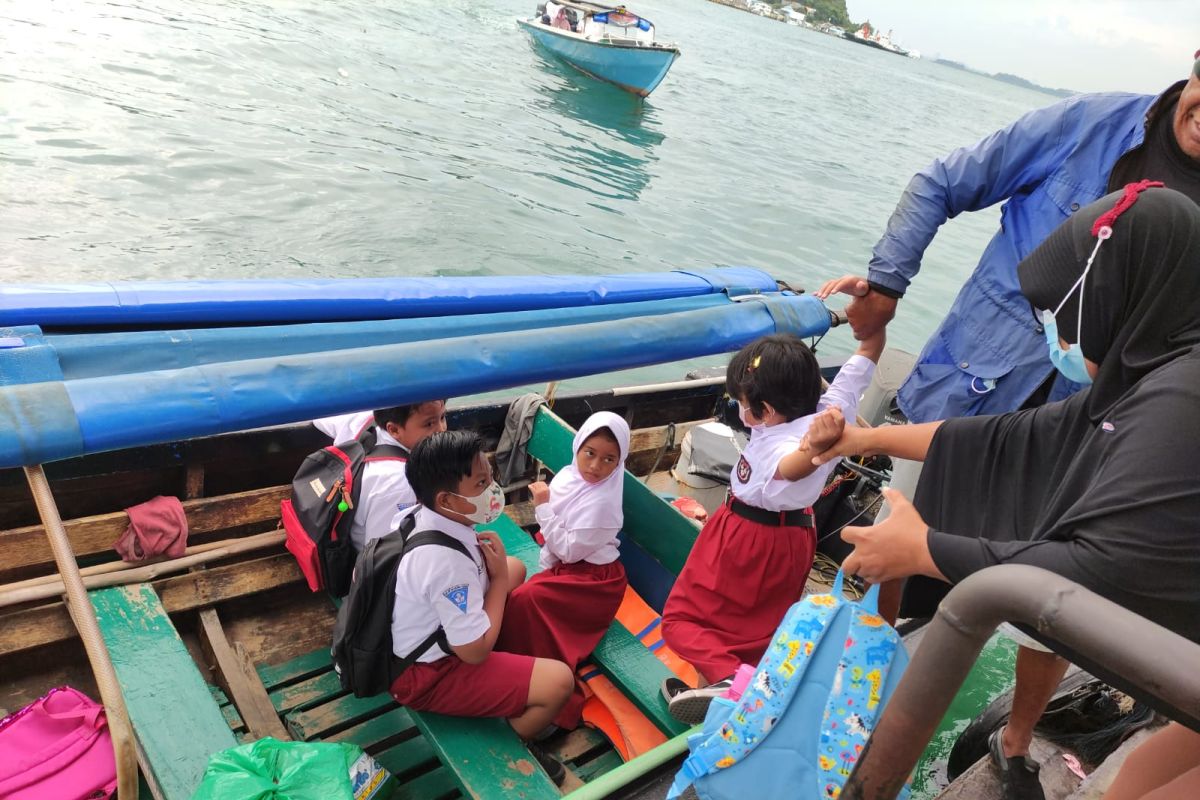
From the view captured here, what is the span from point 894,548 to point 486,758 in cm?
155

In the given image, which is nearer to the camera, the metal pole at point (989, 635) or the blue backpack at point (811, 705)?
the metal pole at point (989, 635)

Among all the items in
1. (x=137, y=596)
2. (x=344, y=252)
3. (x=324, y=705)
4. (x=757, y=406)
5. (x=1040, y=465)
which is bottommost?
(x=344, y=252)

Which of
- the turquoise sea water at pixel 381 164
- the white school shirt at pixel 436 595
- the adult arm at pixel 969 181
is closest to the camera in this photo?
the white school shirt at pixel 436 595

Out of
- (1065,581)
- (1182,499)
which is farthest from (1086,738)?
(1065,581)

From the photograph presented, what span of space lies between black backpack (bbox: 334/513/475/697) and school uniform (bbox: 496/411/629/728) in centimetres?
50

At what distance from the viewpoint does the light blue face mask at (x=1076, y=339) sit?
5.16ft

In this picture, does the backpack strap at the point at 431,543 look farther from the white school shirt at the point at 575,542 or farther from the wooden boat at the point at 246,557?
the white school shirt at the point at 575,542

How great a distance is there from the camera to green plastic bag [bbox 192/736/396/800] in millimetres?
1836

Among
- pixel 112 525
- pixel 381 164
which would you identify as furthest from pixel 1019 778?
pixel 381 164

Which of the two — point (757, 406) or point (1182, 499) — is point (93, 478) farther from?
point (1182, 499)

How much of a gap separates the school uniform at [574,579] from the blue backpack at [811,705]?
1.23 m

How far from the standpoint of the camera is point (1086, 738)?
98.1 inches

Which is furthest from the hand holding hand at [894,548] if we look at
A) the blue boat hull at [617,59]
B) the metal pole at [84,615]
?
the blue boat hull at [617,59]

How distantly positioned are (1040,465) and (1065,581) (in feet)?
2.85
